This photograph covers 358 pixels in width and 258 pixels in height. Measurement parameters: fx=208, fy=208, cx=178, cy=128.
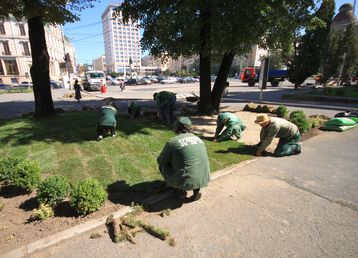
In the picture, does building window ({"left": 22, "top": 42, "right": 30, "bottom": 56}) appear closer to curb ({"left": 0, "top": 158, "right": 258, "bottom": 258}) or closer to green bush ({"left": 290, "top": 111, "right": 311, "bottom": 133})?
green bush ({"left": 290, "top": 111, "right": 311, "bottom": 133})

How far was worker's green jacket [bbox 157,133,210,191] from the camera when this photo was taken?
3.08 m

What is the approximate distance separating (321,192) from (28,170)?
16.8ft

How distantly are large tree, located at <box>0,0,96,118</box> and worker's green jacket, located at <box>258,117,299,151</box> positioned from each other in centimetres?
795

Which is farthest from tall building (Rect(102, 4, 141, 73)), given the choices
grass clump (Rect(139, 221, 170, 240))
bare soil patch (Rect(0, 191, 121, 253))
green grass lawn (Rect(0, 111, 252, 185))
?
grass clump (Rect(139, 221, 170, 240))

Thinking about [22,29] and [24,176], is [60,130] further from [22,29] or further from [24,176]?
[22,29]

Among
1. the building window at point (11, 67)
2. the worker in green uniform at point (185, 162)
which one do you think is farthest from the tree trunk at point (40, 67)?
the building window at point (11, 67)

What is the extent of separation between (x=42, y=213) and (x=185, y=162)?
2.15 meters

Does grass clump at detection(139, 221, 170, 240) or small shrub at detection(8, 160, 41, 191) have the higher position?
small shrub at detection(8, 160, 41, 191)

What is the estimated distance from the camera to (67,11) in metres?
7.83

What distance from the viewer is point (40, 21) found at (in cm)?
775

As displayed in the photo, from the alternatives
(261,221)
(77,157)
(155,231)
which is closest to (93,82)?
(77,157)

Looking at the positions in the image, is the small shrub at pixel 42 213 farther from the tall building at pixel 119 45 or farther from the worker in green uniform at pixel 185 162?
the tall building at pixel 119 45

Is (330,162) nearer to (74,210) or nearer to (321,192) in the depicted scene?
(321,192)

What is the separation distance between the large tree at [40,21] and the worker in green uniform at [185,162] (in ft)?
23.0
